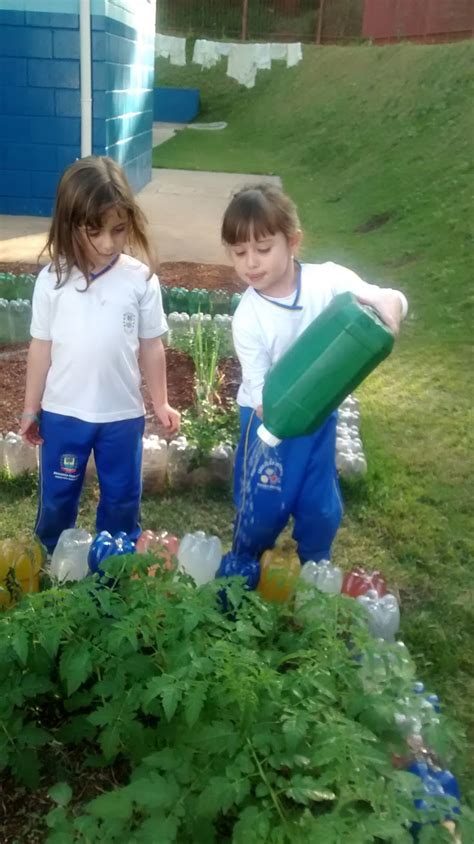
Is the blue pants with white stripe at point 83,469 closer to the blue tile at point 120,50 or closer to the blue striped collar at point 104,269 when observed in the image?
the blue striped collar at point 104,269

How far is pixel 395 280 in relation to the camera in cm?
612

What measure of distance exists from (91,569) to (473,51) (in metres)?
12.6

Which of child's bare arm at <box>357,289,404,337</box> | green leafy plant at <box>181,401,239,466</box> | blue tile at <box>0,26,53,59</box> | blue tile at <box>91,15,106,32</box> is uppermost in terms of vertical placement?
blue tile at <box>91,15,106,32</box>

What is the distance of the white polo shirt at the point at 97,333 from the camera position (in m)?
2.22

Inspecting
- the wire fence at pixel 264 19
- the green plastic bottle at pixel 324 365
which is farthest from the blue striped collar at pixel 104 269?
the wire fence at pixel 264 19

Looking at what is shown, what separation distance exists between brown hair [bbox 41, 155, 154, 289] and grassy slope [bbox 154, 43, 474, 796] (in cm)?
137

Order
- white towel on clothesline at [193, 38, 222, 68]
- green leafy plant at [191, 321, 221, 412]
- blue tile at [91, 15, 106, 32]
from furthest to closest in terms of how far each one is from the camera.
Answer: white towel on clothesline at [193, 38, 222, 68] → blue tile at [91, 15, 106, 32] → green leafy plant at [191, 321, 221, 412]

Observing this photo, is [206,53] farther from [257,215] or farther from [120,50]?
[257,215]

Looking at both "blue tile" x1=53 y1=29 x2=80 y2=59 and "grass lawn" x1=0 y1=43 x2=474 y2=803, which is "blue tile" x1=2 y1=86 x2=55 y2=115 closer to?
"blue tile" x1=53 y1=29 x2=80 y2=59

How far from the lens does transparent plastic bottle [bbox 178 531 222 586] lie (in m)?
2.23

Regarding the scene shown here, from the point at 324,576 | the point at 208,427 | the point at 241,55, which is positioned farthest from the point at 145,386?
the point at 241,55

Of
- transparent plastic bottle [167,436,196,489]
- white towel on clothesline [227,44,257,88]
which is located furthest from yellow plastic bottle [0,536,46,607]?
white towel on clothesline [227,44,257,88]

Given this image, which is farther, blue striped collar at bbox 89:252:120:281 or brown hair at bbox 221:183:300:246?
blue striped collar at bbox 89:252:120:281

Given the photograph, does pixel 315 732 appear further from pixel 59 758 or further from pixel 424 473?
pixel 424 473
